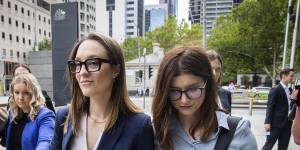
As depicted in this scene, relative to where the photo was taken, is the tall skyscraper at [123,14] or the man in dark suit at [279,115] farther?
the tall skyscraper at [123,14]

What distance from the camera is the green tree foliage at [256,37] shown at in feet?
95.2

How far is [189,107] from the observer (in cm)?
157

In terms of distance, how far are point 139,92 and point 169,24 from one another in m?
15.7

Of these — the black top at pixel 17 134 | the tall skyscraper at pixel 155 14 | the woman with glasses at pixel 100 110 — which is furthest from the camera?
the tall skyscraper at pixel 155 14

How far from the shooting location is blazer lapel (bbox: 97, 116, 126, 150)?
157 cm

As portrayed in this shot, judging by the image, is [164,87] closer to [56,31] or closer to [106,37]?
[106,37]

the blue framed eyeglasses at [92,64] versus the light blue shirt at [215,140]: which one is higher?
the blue framed eyeglasses at [92,64]

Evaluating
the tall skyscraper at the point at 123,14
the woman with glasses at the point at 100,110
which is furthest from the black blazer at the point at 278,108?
the tall skyscraper at the point at 123,14

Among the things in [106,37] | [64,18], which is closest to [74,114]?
[106,37]

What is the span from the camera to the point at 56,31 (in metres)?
13.1

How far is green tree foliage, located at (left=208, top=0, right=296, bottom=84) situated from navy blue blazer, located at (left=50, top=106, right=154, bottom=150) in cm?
2591

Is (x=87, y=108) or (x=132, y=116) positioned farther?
(x=87, y=108)

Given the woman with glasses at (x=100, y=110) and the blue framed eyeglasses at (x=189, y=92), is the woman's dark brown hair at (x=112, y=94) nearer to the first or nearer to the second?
the woman with glasses at (x=100, y=110)

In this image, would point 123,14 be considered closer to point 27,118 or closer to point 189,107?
point 27,118
